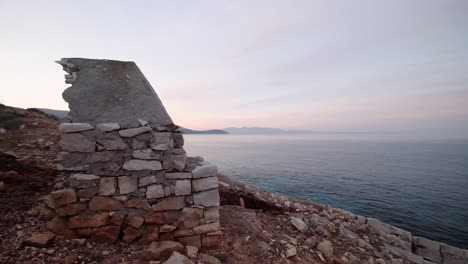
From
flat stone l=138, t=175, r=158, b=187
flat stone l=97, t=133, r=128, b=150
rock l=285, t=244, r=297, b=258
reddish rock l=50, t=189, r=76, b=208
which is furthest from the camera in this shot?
rock l=285, t=244, r=297, b=258

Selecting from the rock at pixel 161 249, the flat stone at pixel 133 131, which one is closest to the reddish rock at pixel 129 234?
the rock at pixel 161 249

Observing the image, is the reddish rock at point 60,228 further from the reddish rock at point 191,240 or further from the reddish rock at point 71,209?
the reddish rock at point 191,240

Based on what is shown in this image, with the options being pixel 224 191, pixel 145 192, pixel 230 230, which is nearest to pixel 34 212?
pixel 145 192

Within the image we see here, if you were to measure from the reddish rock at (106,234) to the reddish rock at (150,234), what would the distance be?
21.2 inches

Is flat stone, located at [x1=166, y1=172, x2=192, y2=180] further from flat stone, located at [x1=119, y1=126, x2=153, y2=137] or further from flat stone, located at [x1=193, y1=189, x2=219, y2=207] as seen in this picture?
flat stone, located at [x1=119, y1=126, x2=153, y2=137]

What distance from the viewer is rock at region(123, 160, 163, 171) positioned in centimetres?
450

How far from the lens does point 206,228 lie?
15.9 ft

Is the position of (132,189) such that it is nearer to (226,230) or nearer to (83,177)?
A: (83,177)

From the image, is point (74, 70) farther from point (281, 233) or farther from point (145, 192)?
point (281, 233)

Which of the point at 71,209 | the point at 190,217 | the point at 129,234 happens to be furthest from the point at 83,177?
the point at 190,217

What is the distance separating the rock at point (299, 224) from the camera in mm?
6743

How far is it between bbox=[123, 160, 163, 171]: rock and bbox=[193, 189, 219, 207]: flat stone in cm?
106

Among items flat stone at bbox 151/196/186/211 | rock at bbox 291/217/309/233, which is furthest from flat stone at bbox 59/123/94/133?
rock at bbox 291/217/309/233

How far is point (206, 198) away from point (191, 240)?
3.19ft
